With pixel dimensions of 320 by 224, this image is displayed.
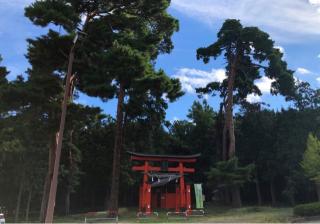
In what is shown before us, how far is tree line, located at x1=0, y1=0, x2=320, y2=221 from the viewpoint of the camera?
23.8m

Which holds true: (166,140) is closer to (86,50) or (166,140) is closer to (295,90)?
(295,90)

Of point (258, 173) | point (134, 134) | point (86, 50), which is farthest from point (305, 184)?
point (86, 50)

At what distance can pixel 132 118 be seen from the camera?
119 ft

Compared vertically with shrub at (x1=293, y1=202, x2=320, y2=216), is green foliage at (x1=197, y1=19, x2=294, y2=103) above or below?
above

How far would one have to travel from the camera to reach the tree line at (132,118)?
23.8 meters

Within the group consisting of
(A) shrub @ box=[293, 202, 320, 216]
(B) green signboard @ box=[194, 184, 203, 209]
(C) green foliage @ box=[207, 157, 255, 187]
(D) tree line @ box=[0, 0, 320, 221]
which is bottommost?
(A) shrub @ box=[293, 202, 320, 216]

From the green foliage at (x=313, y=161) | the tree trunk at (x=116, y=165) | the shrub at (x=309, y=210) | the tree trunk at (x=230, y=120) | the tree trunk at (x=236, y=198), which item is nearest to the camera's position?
the shrub at (x=309, y=210)

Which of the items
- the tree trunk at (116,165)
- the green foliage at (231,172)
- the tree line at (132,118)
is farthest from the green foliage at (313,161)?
the tree trunk at (116,165)

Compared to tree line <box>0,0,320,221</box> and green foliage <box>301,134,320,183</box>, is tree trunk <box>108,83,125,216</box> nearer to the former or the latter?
tree line <box>0,0,320,221</box>

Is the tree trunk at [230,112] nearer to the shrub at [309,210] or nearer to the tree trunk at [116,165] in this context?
the tree trunk at [116,165]

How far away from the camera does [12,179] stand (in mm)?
43438

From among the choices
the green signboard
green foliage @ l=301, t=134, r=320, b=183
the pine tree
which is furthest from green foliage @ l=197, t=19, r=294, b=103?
the green signboard

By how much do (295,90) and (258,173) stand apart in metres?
11.2

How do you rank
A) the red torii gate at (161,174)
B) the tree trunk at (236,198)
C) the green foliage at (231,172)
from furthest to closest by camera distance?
1. the tree trunk at (236,198)
2. the green foliage at (231,172)
3. the red torii gate at (161,174)
